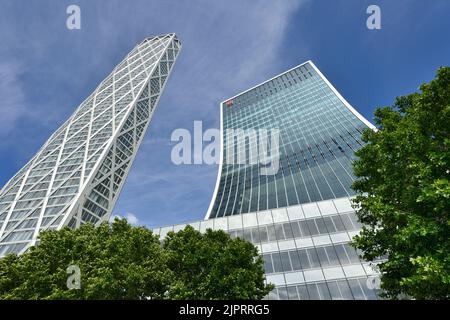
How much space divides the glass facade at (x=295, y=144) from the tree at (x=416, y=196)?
40988 millimetres

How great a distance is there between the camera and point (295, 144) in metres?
81.9

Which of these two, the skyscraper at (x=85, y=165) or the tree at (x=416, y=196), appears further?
the skyscraper at (x=85, y=165)

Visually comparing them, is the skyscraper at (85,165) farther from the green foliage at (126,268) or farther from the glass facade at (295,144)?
the green foliage at (126,268)

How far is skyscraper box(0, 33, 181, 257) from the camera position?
48.8 metres

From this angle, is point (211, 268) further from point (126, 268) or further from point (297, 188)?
point (297, 188)

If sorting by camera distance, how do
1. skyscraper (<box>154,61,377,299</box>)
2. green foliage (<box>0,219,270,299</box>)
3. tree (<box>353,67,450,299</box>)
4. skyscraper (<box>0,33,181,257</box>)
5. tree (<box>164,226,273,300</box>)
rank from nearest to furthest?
1. tree (<box>353,67,450,299</box>)
2. green foliage (<box>0,219,270,299</box>)
3. tree (<box>164,226,273,300</box>)
4. skyscraper (<box>154,61,377,299</box>)
5. skyscraper (<box>0,33,181,257</box>)

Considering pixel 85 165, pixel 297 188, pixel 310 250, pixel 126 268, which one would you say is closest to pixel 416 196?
pixel 126 268

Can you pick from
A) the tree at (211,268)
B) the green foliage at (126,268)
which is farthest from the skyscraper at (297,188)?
the green foliage at (126,268)

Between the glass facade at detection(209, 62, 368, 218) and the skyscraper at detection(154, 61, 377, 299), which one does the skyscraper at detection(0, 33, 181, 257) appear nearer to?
the skyscraper at detection(154, 61, 377, 299)

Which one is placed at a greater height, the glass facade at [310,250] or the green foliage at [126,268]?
the glass facade at [310,250]

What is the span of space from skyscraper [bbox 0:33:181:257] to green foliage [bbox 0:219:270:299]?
1257 inches

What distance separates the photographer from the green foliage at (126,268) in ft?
49.4

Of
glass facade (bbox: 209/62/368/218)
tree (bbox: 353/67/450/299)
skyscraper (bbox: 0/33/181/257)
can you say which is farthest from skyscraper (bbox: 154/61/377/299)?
skyscraper (bbox: 0/33/181/257)

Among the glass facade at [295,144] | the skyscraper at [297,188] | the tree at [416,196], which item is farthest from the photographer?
the glass facade at [295,144]
